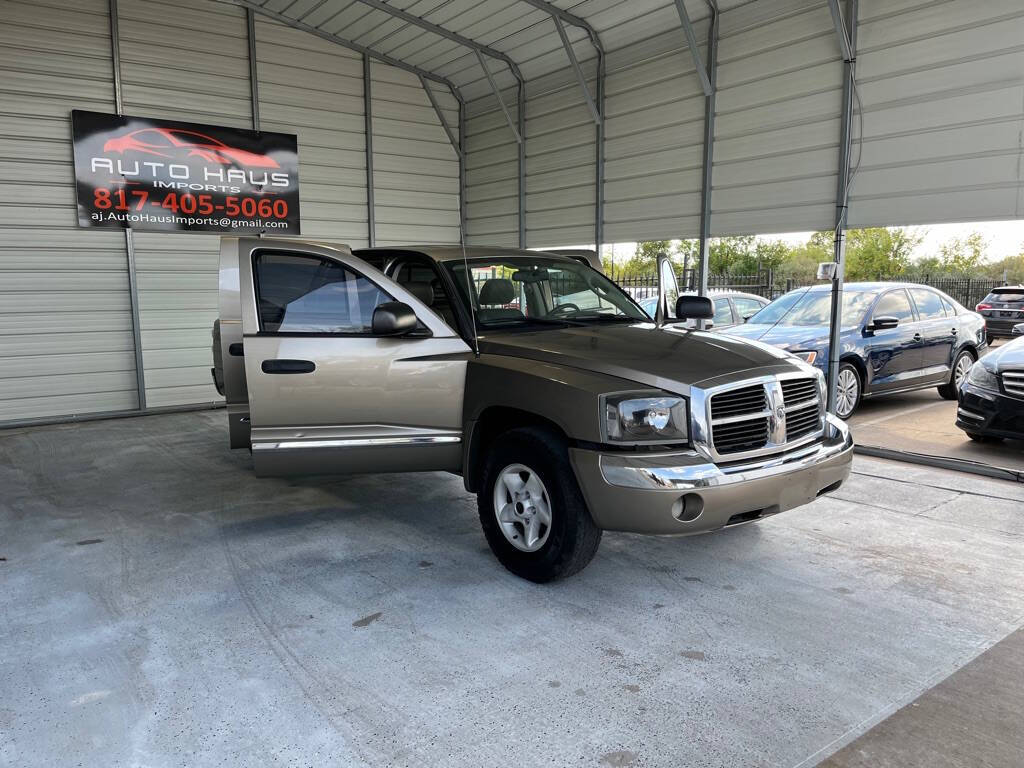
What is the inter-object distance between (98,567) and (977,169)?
24.5 feet

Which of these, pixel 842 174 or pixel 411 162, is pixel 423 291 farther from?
pixel 411 162

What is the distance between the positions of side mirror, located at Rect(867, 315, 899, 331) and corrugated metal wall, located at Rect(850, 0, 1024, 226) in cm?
146

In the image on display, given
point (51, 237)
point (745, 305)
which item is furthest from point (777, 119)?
point (51, 237)

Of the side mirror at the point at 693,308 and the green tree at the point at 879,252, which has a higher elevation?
the green tree at the point at 879,252

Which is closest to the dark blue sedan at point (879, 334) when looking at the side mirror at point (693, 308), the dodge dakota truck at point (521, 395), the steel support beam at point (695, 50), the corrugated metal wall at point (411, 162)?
the steel support beam at point (695, 50)

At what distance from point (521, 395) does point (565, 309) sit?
1.17 metres

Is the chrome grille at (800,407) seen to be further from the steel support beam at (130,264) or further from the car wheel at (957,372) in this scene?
the steel support beam at (130,264)

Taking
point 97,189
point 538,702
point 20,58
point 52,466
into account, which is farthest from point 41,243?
point 538,702

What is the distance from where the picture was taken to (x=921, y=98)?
264 inches

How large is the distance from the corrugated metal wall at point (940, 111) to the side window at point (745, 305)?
3086 mm

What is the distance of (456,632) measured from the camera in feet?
11.2

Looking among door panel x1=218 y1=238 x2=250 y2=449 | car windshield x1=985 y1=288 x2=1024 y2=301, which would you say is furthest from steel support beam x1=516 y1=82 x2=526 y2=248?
car windshield x1=985 y1=288 x2=1024 y2=301

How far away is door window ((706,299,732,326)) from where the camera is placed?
10039mm

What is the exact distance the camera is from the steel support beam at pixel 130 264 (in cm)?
936
